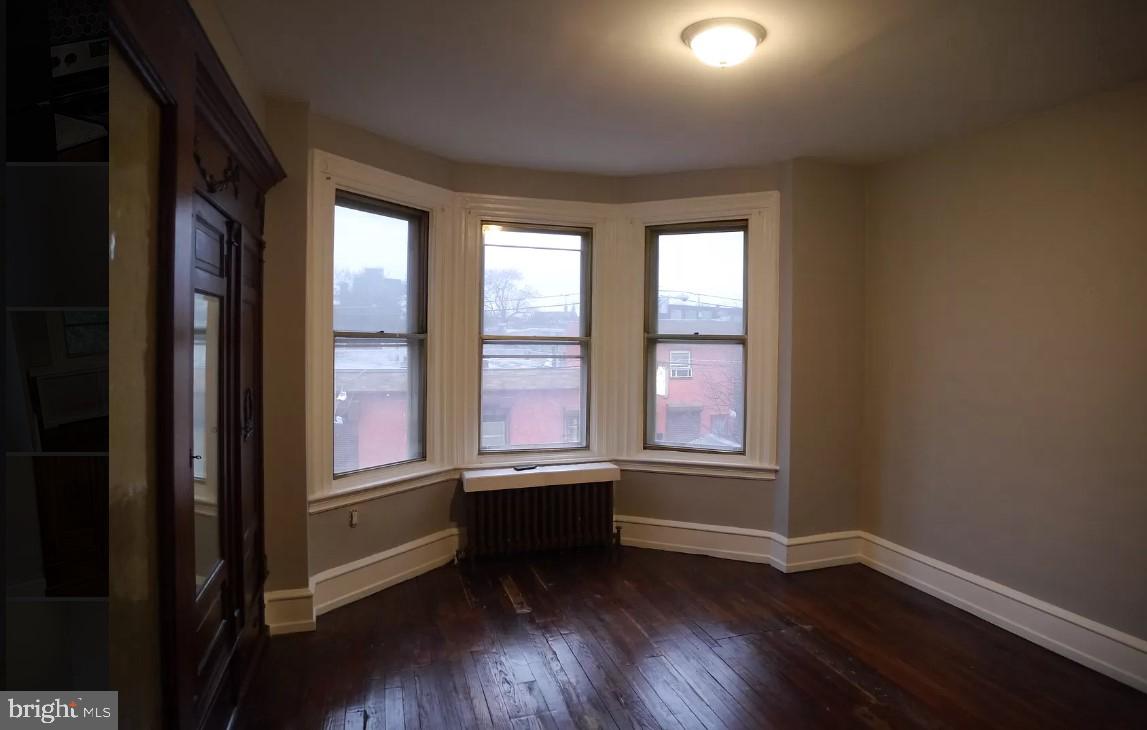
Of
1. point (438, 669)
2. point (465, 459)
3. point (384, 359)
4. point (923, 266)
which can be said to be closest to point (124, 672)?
point (438, 669)

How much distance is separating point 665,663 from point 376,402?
6.92ft

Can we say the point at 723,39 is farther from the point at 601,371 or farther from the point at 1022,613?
the point at 1022,613

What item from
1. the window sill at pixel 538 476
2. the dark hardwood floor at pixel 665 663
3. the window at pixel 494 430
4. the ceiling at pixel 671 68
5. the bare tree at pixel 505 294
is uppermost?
the ceiling at pixel 671 68

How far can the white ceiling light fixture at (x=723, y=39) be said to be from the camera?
83.8 inches

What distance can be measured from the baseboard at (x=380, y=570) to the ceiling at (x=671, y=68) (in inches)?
94.7

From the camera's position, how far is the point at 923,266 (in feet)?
11.5

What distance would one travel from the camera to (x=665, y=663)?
104 inches

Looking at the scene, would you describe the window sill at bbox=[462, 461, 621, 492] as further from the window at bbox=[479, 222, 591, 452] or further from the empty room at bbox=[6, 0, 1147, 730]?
the window at bbox=[479, 222, 591, 452]

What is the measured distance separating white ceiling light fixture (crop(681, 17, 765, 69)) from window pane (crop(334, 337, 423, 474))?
7.55ft

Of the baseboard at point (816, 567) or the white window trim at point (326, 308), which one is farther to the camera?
the white window trim at point (326, 308)

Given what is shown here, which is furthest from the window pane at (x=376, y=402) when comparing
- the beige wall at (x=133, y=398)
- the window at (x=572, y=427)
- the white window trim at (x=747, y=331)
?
the beige wall at (x=133, y=398)

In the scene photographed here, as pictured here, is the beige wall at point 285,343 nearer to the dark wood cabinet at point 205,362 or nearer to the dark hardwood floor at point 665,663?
the dark wood cabinet at point 205,362

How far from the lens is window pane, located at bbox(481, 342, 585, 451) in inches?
159

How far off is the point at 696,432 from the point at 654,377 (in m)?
0.49
